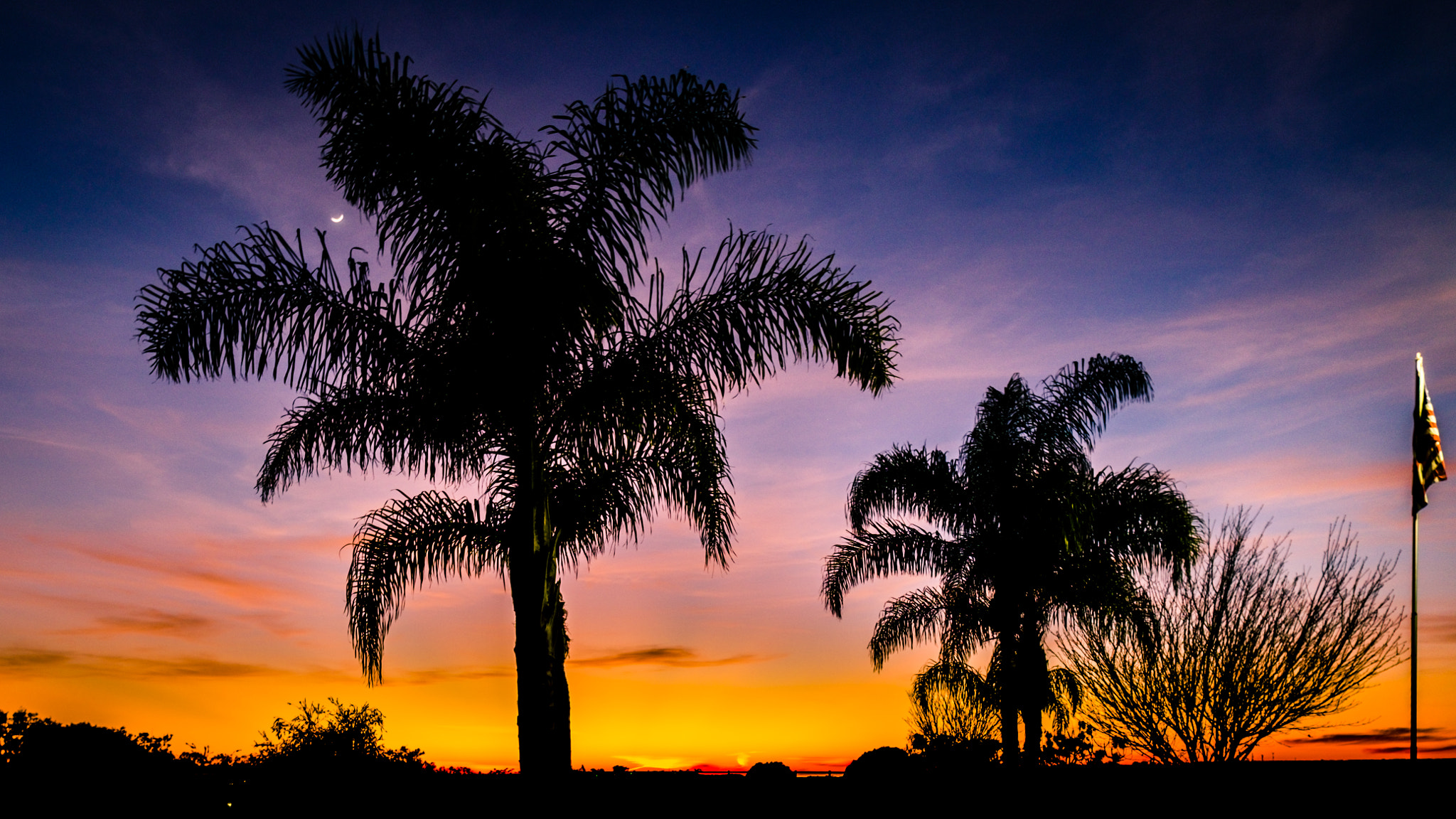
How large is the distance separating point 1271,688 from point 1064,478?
4.42 metres

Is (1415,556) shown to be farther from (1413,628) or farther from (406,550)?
(406,550)

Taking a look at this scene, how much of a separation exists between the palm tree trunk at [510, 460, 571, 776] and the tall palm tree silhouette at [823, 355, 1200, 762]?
337 inches

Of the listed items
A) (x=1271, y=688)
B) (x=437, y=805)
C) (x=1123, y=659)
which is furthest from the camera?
(x=1123, y=659)

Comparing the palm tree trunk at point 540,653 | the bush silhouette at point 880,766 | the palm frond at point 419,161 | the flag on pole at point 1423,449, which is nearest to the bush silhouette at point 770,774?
the bush silhouette at point 880,766

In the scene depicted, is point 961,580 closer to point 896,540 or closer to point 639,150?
A: point 896,540

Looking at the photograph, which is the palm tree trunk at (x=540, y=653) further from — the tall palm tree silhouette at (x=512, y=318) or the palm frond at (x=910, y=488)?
the palm frond at (x=910, y=488)

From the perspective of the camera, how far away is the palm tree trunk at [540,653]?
28.5 ft

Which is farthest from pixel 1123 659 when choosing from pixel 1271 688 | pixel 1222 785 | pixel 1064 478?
pixel 1222 785

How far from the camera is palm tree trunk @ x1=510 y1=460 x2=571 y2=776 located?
8688 millimetres

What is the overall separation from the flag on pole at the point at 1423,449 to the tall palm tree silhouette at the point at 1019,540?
3239 mm

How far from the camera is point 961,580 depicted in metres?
16.7

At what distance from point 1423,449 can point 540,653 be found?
1233 centimetres

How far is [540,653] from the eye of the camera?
8891mm

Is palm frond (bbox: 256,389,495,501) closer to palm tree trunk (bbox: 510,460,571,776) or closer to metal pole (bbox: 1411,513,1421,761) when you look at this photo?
palm tree trunk (bbox: 510,460,571,776)
